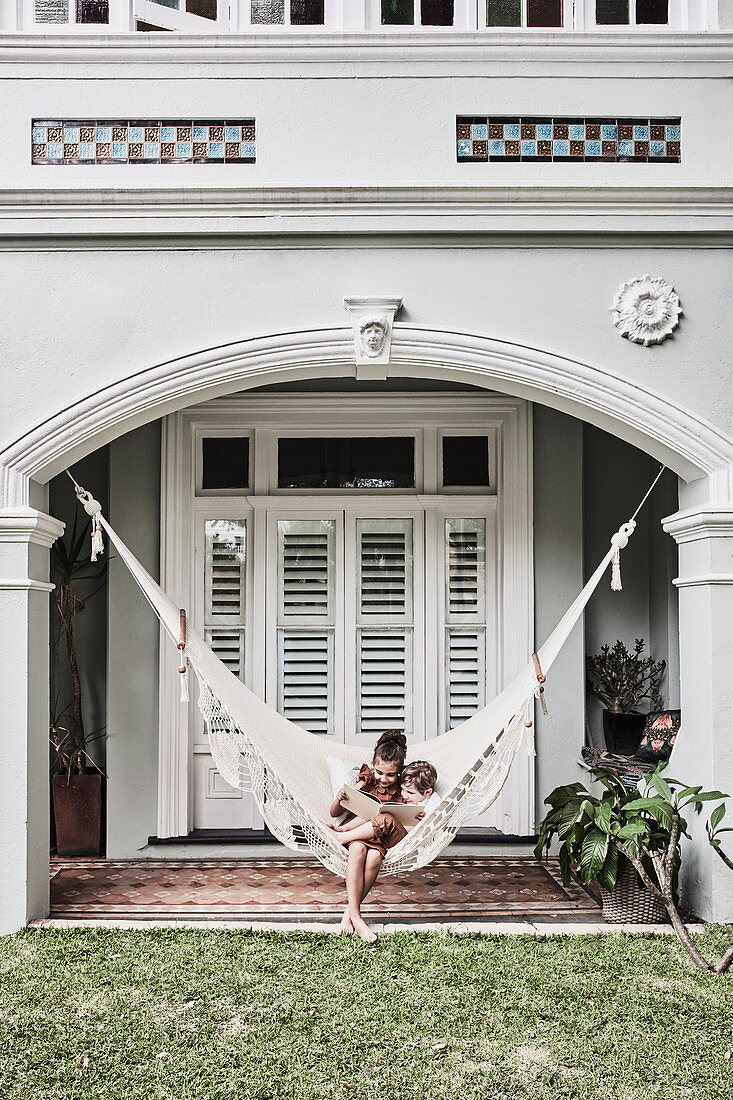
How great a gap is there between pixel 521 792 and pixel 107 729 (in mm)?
2003

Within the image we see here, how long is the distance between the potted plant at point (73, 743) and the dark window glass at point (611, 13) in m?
3.16

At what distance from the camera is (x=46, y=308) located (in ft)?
11.6

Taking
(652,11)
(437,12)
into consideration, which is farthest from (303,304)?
(652,11)

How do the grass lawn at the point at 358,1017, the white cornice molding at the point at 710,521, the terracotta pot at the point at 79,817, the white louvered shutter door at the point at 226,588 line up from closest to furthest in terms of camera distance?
the grass lawn at the point at 358,1017 → the white cornice molding at the point at 710,521 → the terracotta pot at the point at 79,817 → the white louvered shutter door at the point at 226,588

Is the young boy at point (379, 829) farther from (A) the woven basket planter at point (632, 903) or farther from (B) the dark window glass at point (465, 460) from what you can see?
(B) the dark window glass at point (465, 460)

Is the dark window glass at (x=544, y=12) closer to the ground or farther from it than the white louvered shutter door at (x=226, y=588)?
farther from it

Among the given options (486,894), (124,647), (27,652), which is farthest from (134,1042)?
(124,647)

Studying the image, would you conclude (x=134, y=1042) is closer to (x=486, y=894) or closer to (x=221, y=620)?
(x=486, y=894)

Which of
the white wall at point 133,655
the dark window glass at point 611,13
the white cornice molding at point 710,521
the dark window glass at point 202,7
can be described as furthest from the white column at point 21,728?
the dark window glass at point 611,13

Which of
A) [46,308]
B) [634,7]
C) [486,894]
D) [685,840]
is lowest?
[486,894]

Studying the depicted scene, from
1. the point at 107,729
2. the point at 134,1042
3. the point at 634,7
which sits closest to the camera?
the point at 134,1042

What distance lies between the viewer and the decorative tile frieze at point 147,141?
355cm

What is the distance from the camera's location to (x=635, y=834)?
331 cm

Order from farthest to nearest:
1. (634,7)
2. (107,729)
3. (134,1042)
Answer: (107,729) < (634,7) < (134,1042)
